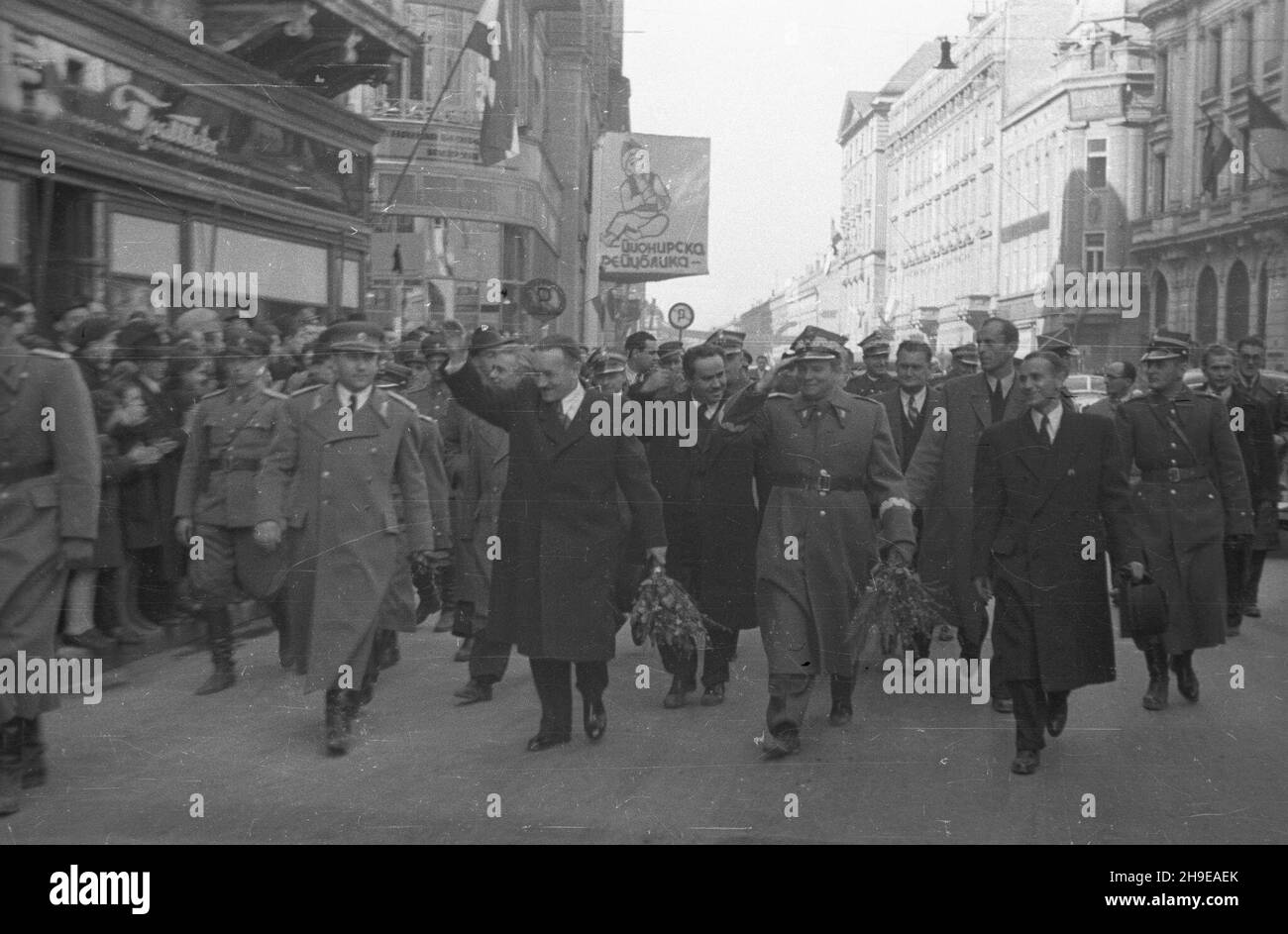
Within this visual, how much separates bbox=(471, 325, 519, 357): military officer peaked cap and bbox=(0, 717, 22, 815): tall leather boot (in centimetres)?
247

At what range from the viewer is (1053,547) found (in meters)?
6.36

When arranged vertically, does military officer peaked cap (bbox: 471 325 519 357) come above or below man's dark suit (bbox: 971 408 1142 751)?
above

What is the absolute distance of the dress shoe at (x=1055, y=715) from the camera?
654 centimetres

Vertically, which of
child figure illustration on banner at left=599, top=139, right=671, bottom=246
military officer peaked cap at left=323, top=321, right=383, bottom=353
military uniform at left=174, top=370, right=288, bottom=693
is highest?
child figure illustration on banner at left=599, top=139, right=671, bottom=246

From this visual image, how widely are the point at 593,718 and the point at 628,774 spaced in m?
0.50

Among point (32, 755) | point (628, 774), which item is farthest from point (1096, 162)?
point (32, 755)

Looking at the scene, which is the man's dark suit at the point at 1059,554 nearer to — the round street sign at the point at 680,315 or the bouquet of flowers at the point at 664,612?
the bouquet of flowers at the point at 664,612

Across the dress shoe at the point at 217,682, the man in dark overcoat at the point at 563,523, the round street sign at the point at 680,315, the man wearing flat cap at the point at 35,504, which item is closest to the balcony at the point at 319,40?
the man in dark overcoat at the point at 563,523

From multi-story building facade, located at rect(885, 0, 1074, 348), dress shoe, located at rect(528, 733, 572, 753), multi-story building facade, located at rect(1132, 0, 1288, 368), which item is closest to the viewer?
dress shoe, located at rect(528, 733, 572, 753)

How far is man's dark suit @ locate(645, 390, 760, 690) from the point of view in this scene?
24.5 feet

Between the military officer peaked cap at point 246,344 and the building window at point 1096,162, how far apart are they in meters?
4.19

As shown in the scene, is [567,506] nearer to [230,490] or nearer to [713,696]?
[713,696]

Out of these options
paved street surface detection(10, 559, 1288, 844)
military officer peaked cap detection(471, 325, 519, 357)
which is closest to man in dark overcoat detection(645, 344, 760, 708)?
paved street surface detection(10, 559, 1288, 844)

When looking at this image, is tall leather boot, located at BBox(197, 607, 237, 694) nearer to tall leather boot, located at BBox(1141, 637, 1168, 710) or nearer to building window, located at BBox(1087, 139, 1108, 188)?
tall leather boot, located at BBox(1141, 637, 1168, 710)
